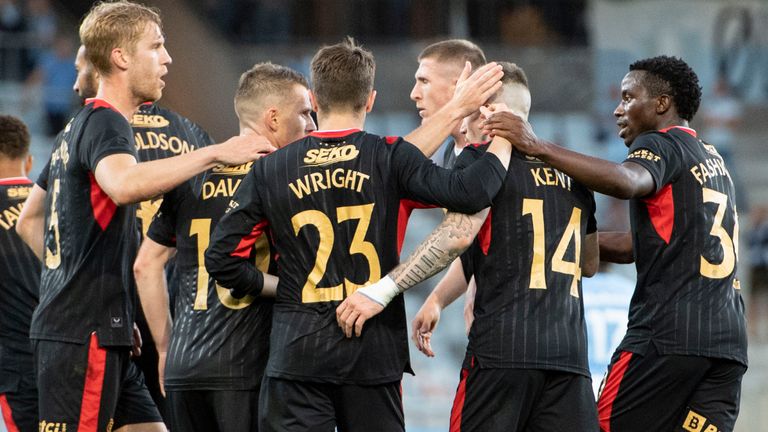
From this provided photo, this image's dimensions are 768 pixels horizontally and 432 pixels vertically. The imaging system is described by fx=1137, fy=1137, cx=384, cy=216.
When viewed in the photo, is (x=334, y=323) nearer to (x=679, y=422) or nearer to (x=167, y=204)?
(x=167, y=204)

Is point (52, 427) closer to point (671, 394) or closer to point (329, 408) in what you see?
point (329, 408)

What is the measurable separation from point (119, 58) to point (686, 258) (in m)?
2.94

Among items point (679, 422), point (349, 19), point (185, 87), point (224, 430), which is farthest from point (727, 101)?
point (224, 430)

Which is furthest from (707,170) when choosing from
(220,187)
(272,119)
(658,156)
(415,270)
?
(220,187)

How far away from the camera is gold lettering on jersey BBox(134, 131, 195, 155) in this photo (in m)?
6.51

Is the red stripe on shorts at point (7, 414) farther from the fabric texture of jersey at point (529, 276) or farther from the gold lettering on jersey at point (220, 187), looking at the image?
the fabric texture of jersey at point (529, 276)

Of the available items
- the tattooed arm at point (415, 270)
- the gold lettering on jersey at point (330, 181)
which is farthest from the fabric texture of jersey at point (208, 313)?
the tattooed arm at point (415, 270)

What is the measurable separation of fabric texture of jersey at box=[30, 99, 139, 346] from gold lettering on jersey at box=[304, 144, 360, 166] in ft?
2.97

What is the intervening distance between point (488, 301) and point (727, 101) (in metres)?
13.6

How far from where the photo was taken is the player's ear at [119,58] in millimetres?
5508

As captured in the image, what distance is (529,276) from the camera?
16.8 feet

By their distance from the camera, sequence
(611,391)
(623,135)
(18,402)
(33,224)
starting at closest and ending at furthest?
1. (611,391)
2. (623,135)
3. (33,224)
4. (18,402)

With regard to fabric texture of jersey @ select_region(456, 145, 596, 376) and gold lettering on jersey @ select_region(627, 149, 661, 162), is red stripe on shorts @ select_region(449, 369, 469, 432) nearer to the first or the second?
fabric texture of jersey @ select_region(456, 145, 596, 376)

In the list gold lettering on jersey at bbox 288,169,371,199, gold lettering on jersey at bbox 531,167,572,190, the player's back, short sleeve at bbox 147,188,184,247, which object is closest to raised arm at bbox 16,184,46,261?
short sleeve at bbox 147,188,184,247
